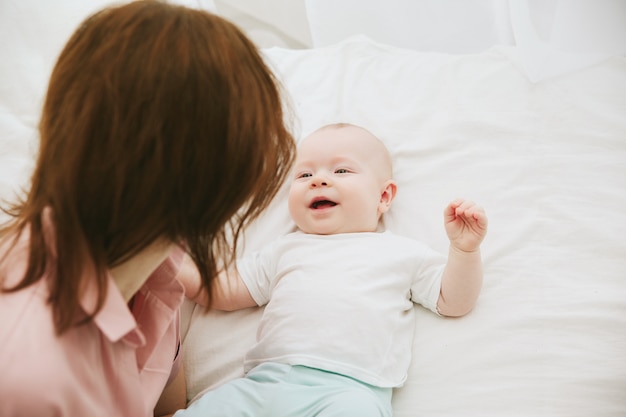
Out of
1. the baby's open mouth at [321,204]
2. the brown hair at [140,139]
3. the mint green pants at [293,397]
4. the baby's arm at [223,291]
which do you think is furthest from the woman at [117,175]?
the baby's open mouth at [321,204]

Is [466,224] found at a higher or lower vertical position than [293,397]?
higher

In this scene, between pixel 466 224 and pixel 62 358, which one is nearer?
pixel 62 358

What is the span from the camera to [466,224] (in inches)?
39.9

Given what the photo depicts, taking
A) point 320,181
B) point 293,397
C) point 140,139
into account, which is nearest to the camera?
point 140,139

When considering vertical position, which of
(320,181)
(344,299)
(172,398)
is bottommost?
(172,398)

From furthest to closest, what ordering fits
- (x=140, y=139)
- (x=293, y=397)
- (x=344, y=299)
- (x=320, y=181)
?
(x=320, y=181), (x=344, y=299), (x=293, y=397), (x=140, y=139)

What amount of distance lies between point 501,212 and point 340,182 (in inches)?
12.8

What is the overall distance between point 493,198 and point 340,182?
31 centimetres

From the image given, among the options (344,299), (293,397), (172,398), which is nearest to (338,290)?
(344,299)

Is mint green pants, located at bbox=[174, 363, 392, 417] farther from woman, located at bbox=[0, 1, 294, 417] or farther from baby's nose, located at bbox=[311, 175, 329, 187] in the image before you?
baby's nose, located at bbox=[311, 175, 329, 187]

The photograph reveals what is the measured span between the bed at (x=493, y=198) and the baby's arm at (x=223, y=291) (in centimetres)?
3

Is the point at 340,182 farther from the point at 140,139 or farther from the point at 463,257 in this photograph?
the point at 140,139

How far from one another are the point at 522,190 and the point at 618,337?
0.34m

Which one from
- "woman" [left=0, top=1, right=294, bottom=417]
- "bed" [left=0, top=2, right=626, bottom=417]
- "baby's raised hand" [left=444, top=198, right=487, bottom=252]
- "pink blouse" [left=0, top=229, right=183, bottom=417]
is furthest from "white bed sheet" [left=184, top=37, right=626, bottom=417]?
"woman" [left=0, top=1, right=294, bottom=417]
